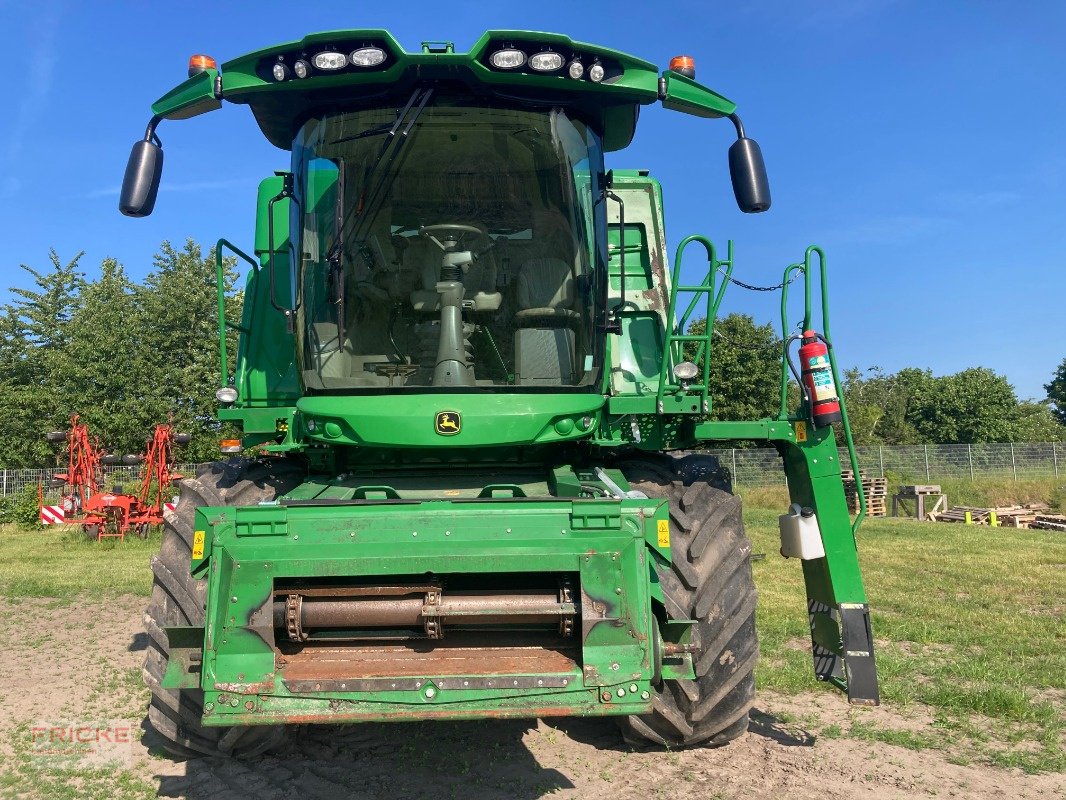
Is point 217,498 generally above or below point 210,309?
below

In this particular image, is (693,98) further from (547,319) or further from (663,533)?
(663,533)

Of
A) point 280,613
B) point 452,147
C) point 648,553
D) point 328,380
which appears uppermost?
point 452,147

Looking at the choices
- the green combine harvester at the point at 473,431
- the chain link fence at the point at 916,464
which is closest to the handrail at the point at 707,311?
the green combine harvester at the point at 473,431

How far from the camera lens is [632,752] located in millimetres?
4234

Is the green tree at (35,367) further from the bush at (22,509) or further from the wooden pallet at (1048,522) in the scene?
the wooden pallet at (1048,522)

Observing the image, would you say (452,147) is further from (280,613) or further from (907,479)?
(907,479)

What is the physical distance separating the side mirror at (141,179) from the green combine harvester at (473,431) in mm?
11

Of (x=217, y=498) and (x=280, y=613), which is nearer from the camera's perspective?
(x=280, y=613)

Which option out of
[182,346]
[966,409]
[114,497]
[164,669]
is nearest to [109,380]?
[182,346]

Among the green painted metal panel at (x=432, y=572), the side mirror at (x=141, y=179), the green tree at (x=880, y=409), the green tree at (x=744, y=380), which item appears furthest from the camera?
the green tree at (x=880, y=409)

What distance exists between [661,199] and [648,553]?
348 cm

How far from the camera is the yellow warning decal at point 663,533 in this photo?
3346mm

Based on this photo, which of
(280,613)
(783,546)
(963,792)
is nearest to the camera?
(280,613)

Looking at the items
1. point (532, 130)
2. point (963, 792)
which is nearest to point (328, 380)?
point (532, 130)
